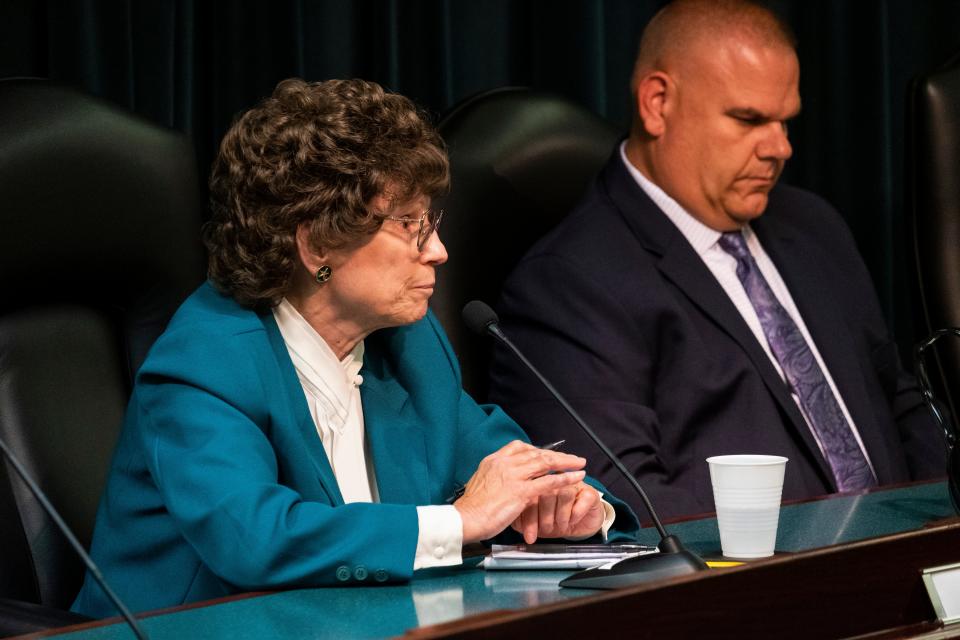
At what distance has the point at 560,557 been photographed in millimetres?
1475

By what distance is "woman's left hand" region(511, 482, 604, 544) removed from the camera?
5.30 feet

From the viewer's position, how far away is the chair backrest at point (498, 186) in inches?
90.4

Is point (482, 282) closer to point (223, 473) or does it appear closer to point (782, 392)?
point (782, 392)

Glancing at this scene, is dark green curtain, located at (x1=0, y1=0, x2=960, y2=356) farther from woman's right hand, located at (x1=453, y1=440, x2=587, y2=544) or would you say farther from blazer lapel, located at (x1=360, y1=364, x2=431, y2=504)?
woman's right hand, located at (x1=453, y1=440, x2=587, y2=544)

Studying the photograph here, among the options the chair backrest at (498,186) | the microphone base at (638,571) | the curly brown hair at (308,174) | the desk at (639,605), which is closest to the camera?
the desk at (639,605)

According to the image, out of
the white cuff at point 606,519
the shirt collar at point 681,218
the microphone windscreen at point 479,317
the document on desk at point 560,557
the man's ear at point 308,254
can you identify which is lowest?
the white cuff at point 606,519

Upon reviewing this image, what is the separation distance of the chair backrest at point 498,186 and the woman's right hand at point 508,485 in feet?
2.39

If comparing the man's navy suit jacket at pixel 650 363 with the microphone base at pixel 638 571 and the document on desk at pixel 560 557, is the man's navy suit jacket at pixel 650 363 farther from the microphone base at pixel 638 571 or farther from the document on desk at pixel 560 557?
the microphone base at pixel 638 571

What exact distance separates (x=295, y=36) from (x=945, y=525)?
156 centimetres

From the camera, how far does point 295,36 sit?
2469 mm

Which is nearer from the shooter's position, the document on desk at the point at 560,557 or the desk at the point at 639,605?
A: the desk at the point at 639,605

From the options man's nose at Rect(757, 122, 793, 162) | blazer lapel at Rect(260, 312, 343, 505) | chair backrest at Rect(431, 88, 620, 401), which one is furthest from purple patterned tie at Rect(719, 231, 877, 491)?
blazer lapel at Rect(260, 312, 343, 505)

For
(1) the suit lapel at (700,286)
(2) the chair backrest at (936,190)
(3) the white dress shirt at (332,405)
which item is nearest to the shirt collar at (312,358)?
(3) the white dress shirt at (332,405)

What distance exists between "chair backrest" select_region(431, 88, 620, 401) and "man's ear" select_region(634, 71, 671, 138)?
12cm
